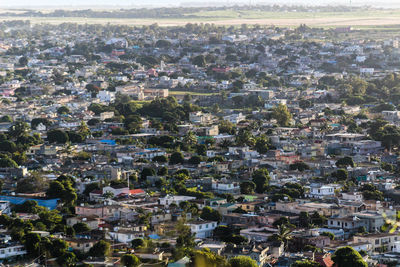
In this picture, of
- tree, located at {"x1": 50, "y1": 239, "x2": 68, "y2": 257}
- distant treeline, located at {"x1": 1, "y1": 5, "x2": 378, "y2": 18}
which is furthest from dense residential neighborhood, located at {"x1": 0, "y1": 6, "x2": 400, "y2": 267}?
distant treeline, located at {"x1": 1, "y1": 5, "x2": 378, "y2": 18}

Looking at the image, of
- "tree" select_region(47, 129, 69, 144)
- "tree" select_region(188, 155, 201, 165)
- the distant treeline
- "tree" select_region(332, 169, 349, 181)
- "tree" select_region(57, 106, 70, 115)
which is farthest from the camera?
the distant treeline

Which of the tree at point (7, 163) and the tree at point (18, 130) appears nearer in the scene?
the tree at point (7, 163)

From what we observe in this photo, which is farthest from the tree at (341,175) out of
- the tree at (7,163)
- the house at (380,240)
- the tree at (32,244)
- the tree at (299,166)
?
the tree at (32,244)

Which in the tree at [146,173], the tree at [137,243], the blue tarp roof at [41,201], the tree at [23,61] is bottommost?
the tree at [23,61]

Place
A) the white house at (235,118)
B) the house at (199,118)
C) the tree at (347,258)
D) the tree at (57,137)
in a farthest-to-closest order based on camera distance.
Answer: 1. the white house at (235,118)
2. the house at (199,118)
3. the tree at (57,137)
4. the tree at (347,258)

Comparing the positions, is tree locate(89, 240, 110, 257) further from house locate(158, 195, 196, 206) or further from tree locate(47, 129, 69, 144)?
tree locate(47, 129, 69, 144)

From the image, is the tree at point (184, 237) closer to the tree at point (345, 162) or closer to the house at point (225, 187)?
the house at point (225, 187)

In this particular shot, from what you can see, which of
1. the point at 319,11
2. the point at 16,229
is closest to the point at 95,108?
the point at 16,229

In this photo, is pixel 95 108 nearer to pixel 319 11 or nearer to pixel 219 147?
pixel 219 147
